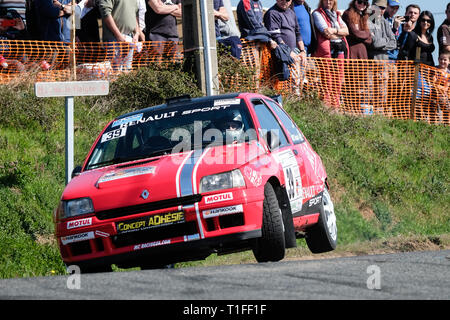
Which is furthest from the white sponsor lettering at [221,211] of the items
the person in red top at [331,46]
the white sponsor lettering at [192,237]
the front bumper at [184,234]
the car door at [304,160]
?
the person in red top at [331,46]

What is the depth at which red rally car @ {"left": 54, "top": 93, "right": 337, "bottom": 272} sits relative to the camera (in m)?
7.77

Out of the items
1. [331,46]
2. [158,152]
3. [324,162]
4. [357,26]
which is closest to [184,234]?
[158,152]

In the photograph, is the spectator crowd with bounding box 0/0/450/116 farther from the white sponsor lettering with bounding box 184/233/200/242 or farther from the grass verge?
the white sponsor lettering with bounding box 184/233/200/242

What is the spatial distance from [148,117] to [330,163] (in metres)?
7.89

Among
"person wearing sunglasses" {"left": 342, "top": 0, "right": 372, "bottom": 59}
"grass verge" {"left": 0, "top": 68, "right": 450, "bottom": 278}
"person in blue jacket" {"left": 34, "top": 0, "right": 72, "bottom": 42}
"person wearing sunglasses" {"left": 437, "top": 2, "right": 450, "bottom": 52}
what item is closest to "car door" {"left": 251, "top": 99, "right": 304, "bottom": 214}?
"grass verge" {"left": 0, "top": 68, "right": 450, "bottom": 278}

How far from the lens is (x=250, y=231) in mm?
7848

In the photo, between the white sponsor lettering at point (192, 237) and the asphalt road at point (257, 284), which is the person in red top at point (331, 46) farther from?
the asphalt road at point (257, 284)

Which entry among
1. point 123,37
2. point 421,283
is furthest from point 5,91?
point 421,283

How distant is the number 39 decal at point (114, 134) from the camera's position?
927cm

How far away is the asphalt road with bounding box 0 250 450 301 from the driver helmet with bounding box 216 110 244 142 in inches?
70.8

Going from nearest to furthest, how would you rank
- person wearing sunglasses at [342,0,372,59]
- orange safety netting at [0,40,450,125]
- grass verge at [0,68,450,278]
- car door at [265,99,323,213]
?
car door at [265,99,323,213], grass verge at [0,68,450,278], orange safety netting at [0,40,450,125], person wearing sunglasses at [342,0,372,59]

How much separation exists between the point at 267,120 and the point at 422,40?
1149 cm

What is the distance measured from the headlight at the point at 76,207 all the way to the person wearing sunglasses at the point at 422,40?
43.9 ft

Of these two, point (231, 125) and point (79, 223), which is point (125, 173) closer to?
point (79, 223)
